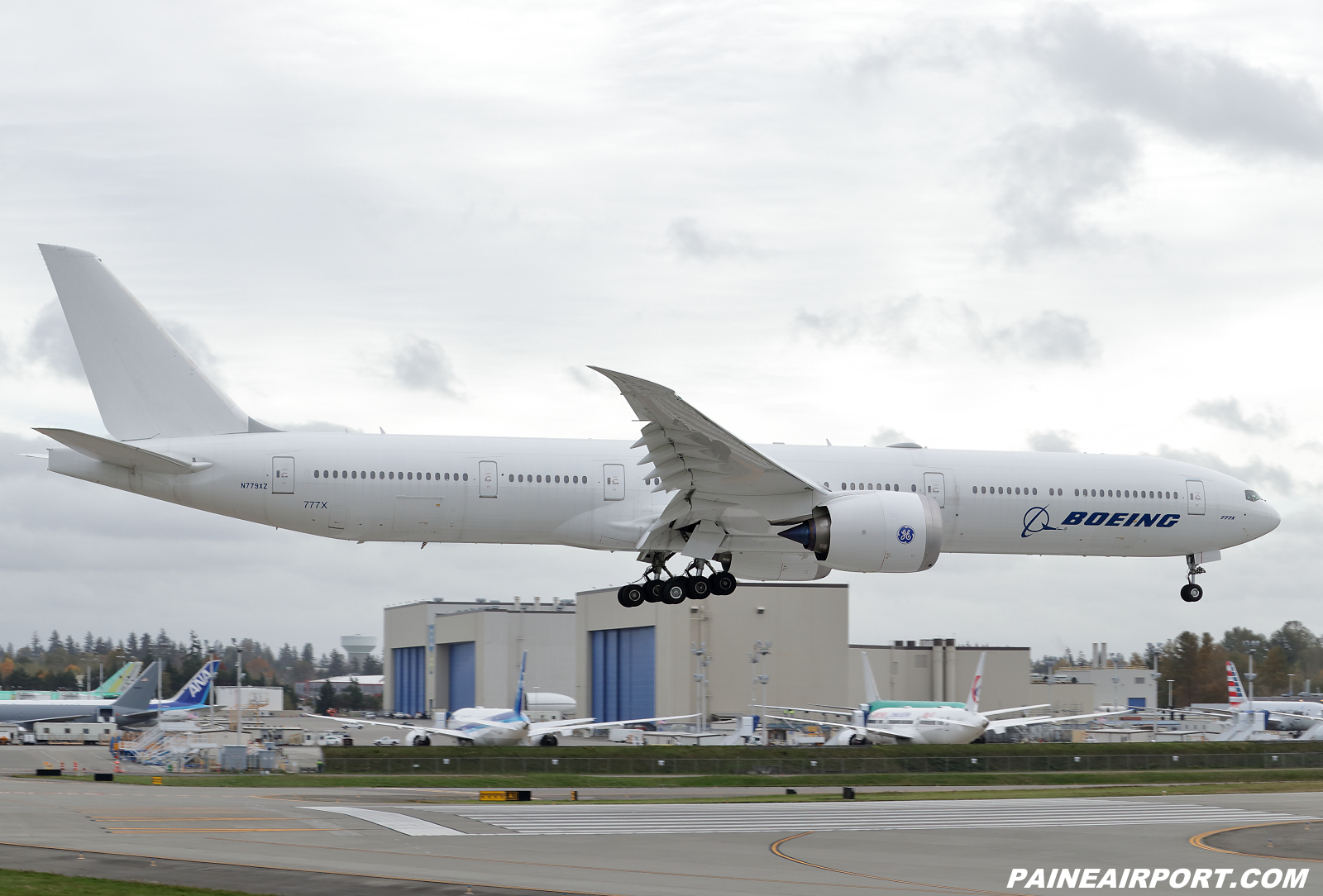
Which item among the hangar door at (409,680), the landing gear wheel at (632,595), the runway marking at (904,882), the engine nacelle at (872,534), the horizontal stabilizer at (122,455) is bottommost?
the hangar door at (409,680)

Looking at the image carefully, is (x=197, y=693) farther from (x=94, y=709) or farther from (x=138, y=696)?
(x=94, y=709)

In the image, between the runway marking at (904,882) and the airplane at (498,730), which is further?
the airplane at (498,730)

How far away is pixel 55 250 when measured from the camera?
28484mm

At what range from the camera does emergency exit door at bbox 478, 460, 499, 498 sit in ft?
93.6

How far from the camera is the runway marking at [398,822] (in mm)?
25734

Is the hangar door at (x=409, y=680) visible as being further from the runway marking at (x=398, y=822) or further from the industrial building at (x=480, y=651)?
the runway marking at (x=398, y=822)

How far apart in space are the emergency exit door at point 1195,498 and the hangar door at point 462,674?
66.6 meters

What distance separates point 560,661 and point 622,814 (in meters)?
63.9

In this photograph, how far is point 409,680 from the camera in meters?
108

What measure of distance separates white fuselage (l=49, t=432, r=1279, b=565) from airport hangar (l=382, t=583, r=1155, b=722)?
3251 centimetres

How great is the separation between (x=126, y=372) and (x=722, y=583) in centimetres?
1369

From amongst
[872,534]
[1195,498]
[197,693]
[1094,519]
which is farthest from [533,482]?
[197,693]

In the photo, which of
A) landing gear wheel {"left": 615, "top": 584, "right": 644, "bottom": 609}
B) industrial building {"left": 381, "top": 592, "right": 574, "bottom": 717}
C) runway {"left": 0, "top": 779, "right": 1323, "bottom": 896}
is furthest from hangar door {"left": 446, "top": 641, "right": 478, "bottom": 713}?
landing gear wheel {"left": 615, "top": 584, "right": 644, "bottom": 609}

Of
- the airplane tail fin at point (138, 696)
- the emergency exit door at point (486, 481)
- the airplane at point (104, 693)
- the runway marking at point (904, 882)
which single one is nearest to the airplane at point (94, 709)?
the airplane tail fin at point (138, 696)
